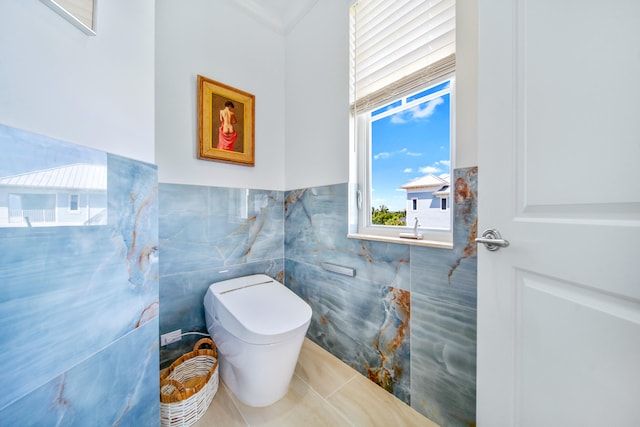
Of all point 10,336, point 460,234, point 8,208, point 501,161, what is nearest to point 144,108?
point 8,208

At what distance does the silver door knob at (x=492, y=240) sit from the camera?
591 mm

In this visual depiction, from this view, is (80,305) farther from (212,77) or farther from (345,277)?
(212,77)

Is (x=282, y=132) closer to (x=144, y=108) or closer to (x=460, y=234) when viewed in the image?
(x=144, y=108)

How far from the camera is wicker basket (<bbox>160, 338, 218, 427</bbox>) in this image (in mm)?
954

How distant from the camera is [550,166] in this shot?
1.66 feet

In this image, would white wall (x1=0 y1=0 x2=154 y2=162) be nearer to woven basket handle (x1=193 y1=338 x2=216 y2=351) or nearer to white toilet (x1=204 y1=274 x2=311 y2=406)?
white toilet (x1=204 y1=274 x2=311 y2=406)

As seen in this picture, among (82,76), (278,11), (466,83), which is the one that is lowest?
(82,76)

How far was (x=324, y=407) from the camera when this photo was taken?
3.57 ft

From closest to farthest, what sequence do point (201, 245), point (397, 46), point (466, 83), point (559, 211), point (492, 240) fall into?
point (559, 211), point (492, 240), point (466, 83), point (397, 46), point (201, 245)

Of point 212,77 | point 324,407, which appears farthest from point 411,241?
point 212,77

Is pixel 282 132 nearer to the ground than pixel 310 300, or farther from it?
farther from it

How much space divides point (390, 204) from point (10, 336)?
1397mm

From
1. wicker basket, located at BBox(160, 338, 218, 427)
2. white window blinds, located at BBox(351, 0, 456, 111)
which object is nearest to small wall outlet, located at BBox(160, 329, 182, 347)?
wicker basket, located at BBox(160, 338, 218, 427)

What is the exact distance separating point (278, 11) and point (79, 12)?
4.97 ft
